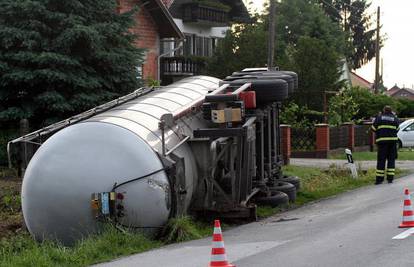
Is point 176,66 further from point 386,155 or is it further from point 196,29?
point 386,155

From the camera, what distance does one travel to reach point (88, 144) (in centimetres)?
1114

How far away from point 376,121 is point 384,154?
2.67 ft

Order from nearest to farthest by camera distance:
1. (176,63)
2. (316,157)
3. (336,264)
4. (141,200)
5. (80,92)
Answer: (336,264), (141,200), (80,92), (316,157), (176,63)

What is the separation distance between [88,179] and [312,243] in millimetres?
3227

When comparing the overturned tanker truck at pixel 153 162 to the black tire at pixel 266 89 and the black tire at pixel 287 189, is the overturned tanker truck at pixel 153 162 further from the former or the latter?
the black tire at pixel 287 189

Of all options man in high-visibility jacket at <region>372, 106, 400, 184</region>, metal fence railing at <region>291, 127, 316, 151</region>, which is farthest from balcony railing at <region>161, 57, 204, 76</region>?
man in high-visibility jacket at <region>372, 106, 400, 184</region>

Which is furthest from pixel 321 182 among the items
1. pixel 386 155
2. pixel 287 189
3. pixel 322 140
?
pixel 322 140

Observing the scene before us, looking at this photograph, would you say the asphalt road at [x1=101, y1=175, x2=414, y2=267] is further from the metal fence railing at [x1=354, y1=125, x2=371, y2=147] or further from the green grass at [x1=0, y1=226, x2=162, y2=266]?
the metal fence railing at [x1=354, y1=125, x2=371, y2=147]

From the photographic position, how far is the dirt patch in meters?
13.2

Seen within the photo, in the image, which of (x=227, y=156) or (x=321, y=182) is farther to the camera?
(x=321, y=182)

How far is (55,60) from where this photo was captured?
20.0m

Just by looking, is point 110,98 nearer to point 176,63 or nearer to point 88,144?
point 88,144

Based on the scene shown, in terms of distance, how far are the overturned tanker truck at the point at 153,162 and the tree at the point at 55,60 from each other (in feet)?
18.7

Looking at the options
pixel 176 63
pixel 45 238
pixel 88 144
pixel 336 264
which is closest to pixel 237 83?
pixel 88 144
